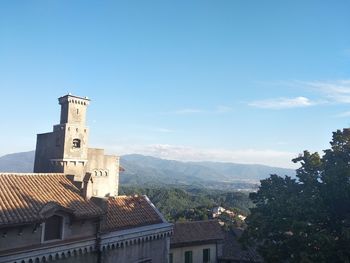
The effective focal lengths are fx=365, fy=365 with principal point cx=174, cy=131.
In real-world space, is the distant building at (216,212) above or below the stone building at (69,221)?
below

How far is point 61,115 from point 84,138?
2.47m

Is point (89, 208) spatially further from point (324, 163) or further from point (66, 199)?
point (324, 163)

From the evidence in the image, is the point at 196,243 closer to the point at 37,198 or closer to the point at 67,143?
the point at 67,143

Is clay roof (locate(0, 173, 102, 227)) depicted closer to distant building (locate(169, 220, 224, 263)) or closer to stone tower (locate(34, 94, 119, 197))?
stone tower (locate(34, 94, 119, 197))

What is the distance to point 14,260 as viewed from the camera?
14359 millimetres

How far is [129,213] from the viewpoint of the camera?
836 inches

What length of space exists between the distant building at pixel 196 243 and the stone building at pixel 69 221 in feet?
31.8

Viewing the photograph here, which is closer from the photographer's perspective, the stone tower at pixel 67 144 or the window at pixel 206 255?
the stone tower at pixel 67 144

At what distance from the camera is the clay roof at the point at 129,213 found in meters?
19.6

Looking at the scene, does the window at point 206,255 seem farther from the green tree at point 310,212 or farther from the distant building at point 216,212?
the distant building at point 216,212

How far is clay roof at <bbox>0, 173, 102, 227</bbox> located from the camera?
50.2 feet

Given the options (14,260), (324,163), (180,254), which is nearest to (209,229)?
(180,254)

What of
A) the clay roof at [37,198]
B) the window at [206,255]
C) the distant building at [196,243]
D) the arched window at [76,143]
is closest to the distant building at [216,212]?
the distant building at [196,243]

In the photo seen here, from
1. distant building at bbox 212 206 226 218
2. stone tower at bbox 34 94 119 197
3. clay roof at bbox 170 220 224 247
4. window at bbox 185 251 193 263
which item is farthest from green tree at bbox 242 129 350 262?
distant building at bbox 212 206 226 218
